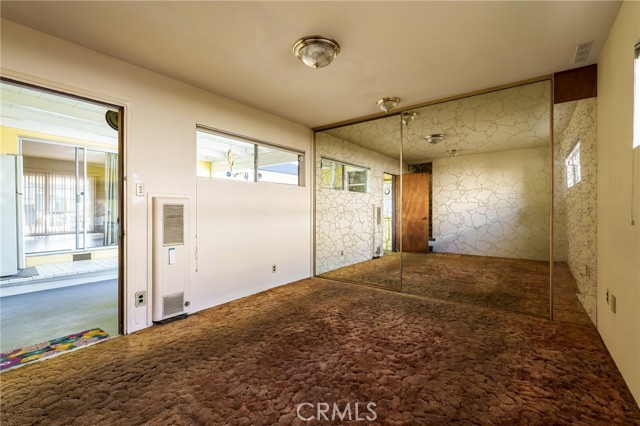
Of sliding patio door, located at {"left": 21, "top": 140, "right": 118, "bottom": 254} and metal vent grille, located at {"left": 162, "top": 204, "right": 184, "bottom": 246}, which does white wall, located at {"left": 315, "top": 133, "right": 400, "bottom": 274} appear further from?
sliding patio door, located at {"left": 21, "top": 140, "right": 118, "bottom": 254}

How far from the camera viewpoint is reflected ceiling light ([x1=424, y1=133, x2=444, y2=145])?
186 inches

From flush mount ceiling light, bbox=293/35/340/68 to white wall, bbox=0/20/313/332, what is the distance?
1493 mm

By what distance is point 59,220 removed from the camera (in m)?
5.35

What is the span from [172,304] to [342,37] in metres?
3.04

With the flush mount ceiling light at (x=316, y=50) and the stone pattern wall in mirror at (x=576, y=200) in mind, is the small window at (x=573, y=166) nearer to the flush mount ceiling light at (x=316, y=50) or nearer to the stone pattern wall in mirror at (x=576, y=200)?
the stone pattern wall in mirror at (x=576, y=200)

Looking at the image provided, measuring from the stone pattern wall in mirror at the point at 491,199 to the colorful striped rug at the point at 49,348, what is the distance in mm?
3731

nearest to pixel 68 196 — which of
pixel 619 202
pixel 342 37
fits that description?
pixel 342 37

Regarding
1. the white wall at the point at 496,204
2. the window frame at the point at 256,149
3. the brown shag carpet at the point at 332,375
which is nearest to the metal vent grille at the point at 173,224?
the window frame at the point at 256,149

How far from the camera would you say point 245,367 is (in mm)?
1956

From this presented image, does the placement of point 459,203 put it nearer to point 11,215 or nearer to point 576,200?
point 576,200

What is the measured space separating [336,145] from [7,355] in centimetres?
476

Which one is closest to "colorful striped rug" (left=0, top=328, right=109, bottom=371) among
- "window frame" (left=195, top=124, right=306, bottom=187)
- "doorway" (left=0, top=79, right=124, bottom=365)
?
"doorway" (left=0, top=79, right=124, bottom=365)

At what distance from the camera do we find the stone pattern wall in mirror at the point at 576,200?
260cm

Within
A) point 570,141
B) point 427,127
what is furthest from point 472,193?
point 570,141
